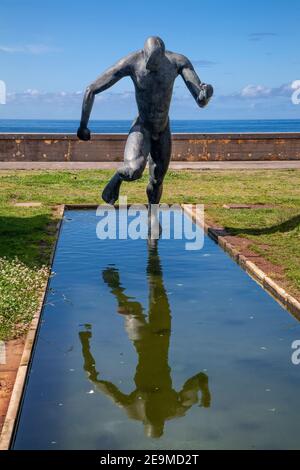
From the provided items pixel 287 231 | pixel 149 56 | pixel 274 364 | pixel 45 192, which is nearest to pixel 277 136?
pixel 45 192

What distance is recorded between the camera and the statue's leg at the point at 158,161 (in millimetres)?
8916

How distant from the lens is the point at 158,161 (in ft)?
29.9

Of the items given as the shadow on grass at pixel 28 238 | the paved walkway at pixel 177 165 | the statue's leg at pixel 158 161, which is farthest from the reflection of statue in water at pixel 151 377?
the paved walkway at pixel 177 165

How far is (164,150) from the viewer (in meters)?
9.00

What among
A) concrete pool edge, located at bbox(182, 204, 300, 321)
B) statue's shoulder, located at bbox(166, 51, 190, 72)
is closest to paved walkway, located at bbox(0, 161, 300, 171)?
concrete pool edge, located at bbox(182, 204, 300, 321)

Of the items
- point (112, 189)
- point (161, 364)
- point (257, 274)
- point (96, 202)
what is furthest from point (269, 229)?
point (161, 364)

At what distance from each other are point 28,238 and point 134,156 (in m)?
1.88

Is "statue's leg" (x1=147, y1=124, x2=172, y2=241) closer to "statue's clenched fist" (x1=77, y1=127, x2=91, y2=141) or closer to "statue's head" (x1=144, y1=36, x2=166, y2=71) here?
"statue's clenched fist" (x1=77, y1=127, x2=91, y2=141)

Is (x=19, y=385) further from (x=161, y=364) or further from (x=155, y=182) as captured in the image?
(x=155, y=182)

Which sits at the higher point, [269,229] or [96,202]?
[269,229]

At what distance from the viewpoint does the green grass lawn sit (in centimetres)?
654

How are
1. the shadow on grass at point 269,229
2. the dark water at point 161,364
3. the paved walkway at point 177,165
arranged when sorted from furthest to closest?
the paved walkway at point 177,165, the shadow on grass at point 269,229, the dark water at point 161,364

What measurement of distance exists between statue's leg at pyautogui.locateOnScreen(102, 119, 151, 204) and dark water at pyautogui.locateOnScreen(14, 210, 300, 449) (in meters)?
1.11

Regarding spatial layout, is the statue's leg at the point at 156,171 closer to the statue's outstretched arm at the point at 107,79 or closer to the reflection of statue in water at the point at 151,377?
the statue's outstretched arm at the point at 107,79
